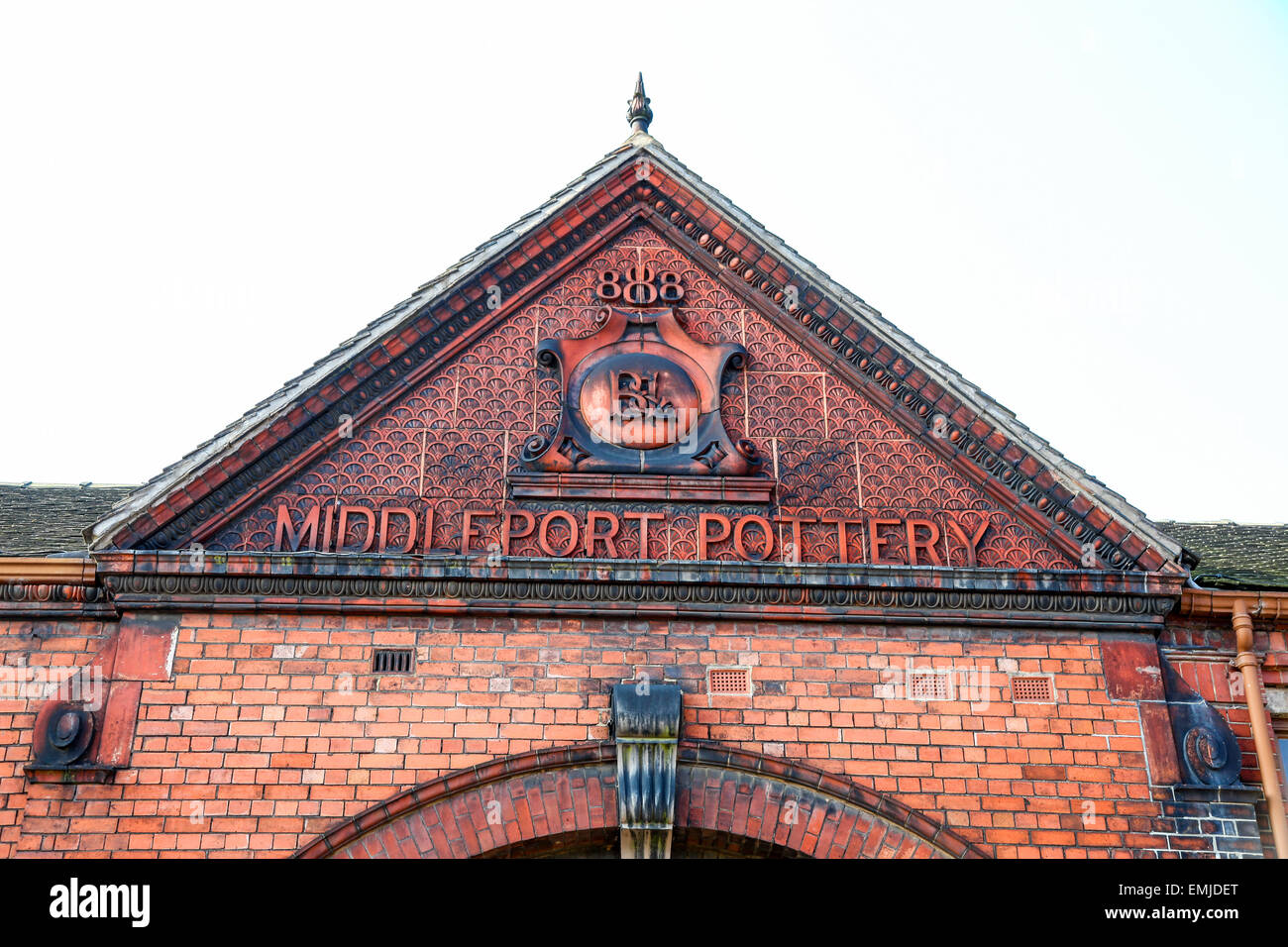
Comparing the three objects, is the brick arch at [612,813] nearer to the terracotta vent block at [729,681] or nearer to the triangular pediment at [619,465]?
the terracotta vent block at [729,681]

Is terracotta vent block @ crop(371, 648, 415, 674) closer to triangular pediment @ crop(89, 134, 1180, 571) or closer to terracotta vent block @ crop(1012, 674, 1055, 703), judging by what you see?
triangular pediment @ crop(89, 134, 1180, 571)

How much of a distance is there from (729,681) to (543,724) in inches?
54.4

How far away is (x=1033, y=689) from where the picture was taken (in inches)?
399

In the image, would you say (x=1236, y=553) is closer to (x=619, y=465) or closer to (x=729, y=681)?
(x=729, y=681)

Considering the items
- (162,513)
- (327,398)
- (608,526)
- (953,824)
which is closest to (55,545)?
(162,513)

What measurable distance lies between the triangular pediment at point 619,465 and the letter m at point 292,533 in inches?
0.6

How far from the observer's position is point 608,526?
34.6ft

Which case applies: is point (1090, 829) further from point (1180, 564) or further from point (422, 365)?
point (422, 365)

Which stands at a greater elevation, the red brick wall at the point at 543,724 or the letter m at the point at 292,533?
the letter m at the point at 292,533

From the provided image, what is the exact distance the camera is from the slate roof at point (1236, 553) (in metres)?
11.1

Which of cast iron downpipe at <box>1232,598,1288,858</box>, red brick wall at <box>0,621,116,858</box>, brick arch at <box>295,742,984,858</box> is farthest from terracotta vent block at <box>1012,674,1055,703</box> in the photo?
red brick wall at <box>0,621,116,858</box>

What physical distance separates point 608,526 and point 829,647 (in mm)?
1901

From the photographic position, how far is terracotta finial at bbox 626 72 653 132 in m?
12.4
